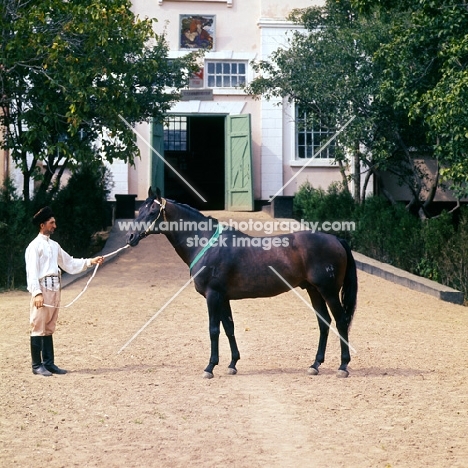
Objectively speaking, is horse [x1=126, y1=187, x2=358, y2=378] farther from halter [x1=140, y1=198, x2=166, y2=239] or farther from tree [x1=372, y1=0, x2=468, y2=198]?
tree [x1=372, y1=0, x2=468, y2=198]

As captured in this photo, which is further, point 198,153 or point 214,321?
point 198,153

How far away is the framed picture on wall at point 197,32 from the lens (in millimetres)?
25578

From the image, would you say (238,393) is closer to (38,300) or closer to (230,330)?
(230,330)

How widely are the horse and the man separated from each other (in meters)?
0.84

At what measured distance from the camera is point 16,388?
8.99 metres

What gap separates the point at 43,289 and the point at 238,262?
2003 millimetres

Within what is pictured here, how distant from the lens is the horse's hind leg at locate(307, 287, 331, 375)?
381 inches

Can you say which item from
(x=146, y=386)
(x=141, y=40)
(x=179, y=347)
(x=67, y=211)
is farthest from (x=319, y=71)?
(x=146, y=386)

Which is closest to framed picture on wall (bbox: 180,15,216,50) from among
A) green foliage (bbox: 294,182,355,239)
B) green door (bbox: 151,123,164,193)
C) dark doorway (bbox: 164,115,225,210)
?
green door (bbox: 151,123,164,193)

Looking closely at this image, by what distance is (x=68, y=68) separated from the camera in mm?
16406

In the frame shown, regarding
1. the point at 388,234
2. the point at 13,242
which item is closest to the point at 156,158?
the point at 388,234

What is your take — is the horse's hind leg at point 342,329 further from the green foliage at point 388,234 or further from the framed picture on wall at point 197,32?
the framed picture on wall at point 197,32

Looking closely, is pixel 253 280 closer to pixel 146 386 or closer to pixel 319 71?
pixel 146 386

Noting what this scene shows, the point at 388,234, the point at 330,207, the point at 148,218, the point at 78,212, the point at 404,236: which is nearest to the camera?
the point at 148,218
